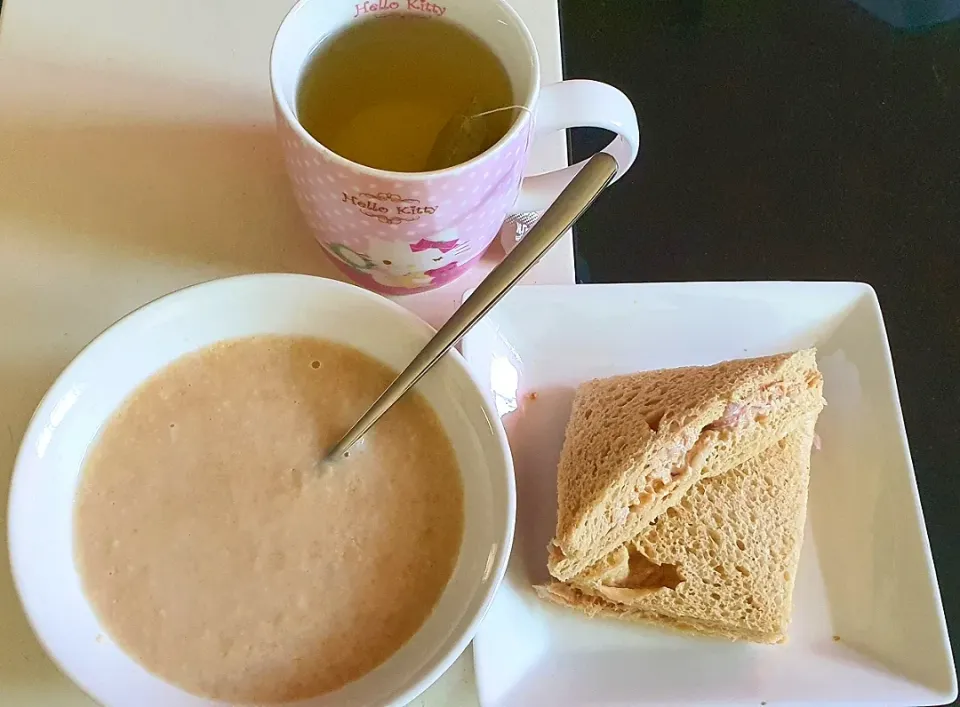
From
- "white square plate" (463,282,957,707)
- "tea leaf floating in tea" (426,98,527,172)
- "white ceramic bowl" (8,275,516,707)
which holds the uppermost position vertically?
"tea leaf floating in tea" (426,98,527,172)

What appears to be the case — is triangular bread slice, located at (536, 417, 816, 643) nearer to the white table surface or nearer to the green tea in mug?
the white table surface

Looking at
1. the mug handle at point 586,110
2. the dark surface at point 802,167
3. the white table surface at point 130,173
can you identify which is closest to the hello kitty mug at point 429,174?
the mug handle at point 586,110

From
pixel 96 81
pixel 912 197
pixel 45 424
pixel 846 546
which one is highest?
pixel 96 81

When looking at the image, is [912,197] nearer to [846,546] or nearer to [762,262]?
[762,262]

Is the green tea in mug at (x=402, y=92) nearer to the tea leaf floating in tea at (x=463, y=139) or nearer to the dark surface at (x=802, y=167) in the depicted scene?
the tea leaf floating in tea at (x=463, y=139)

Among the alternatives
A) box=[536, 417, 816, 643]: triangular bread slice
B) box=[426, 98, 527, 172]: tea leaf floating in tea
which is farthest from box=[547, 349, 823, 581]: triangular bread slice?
box=[426, 98, 527, 172]: tea leaf floating in tea

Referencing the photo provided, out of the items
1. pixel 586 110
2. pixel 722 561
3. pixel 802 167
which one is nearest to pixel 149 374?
pixel 586 110

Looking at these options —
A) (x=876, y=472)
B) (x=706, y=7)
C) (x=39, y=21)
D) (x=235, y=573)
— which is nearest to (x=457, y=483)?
(x=235, y=573)
